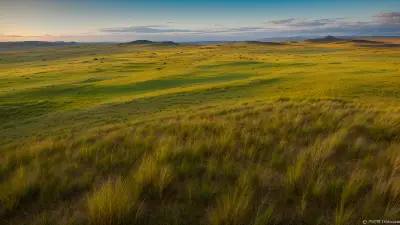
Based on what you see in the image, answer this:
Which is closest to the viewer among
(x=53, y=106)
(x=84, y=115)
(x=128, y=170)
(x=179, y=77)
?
(x=128, y=170)

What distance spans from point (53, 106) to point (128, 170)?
23.7 metres

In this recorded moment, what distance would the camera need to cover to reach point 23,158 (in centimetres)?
566

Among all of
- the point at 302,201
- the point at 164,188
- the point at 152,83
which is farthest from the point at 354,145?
the point at 152,83

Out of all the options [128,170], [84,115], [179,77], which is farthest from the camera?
[179,77]

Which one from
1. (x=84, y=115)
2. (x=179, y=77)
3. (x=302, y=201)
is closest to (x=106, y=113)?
(x=84, y=115)

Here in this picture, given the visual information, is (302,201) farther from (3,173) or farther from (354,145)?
(3,173)

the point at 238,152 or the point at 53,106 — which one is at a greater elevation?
the point at 238,152

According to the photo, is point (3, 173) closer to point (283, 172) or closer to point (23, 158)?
point (23, 158)

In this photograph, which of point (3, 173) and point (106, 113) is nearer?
point (3, 173)

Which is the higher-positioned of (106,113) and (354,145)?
(354,145)

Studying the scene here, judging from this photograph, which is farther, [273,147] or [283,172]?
[273,147]

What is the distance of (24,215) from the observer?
11.2 ft

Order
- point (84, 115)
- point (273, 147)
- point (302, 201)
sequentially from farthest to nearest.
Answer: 1. point (84, 115)
2. point (273, 147)
3. point (302, 201)

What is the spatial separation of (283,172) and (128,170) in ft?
9.78
